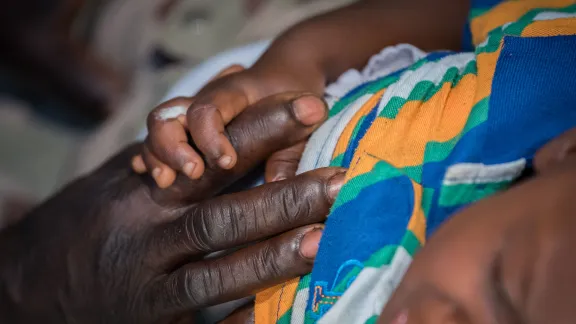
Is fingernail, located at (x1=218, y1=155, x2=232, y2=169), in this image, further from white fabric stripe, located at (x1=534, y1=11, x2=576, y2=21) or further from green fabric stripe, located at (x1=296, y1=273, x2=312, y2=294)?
white fabric stripe, located at (x1=534, y1=11, x2=576, y2=21)

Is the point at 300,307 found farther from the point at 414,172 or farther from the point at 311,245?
the point at 414,172

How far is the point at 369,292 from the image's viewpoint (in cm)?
53

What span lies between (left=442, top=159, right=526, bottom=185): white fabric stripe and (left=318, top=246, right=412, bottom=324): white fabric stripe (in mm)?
83

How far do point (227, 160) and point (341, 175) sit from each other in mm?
139

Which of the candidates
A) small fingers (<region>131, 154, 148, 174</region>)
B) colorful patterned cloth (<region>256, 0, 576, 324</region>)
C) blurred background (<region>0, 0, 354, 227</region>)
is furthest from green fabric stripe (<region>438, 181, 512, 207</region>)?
blurred background (<region>0, 0, 354, 227</region>)

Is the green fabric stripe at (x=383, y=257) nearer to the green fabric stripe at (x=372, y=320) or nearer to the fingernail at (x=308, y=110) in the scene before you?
the green fabric stripe at (x=372, y=320)

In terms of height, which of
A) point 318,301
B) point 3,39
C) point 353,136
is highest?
point 3,39

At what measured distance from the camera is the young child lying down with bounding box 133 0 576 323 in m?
0.54

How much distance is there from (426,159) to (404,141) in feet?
0.09

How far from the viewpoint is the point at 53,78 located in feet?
5.02

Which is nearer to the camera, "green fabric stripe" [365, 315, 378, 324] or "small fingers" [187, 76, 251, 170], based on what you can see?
"green fabric stripe" [365, 315, 378, 324]

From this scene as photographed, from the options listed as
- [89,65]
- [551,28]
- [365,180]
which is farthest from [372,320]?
[89,65]

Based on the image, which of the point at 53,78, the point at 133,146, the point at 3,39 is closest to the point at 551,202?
the point at 133,146

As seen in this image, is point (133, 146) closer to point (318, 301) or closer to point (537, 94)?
point (318, 301)
